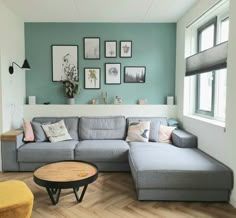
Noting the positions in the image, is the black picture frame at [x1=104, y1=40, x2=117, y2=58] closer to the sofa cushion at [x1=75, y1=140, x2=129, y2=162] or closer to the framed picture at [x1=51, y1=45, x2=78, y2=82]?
the framed picture at [x1=51, y1=45, x2=78, y2=82]

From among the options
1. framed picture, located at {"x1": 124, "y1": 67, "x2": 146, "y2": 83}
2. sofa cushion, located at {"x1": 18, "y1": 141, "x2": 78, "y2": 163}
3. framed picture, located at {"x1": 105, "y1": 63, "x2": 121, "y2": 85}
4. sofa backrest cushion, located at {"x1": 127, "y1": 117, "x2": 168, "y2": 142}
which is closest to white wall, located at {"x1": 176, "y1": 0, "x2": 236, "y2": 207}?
sofa backrest cushion, located at {"x1": 127, "y1": 117, "x2": 168, "y2": 142}

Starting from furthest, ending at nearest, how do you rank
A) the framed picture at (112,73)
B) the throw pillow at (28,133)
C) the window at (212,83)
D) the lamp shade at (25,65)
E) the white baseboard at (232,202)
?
the framed picture at (112,73) → the lamp shade at (25,65) → the throw pillow at (28,133) → the window at (212,83) → the white baseboard at (232,202)

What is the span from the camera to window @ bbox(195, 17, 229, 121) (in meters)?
3.11

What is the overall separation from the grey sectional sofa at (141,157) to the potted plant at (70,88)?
16.7 inches

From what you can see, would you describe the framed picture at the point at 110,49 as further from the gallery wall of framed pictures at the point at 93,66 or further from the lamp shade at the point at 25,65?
the lamp shade at the point at 25,65

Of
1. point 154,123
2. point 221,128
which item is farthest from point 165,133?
point 221,128

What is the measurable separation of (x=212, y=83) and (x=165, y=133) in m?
1.11

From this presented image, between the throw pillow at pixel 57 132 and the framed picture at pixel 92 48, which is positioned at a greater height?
the framed picture at pixel 92 48

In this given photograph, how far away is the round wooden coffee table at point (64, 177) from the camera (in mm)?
2354

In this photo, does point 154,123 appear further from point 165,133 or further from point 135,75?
point 135,75

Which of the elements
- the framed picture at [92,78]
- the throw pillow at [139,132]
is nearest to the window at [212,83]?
the throw pillow at [139,132]

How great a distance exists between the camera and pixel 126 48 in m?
4.49

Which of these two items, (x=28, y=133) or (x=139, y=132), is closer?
(x=28, y=133)

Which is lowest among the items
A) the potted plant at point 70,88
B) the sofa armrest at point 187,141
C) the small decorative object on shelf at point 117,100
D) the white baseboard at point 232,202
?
the white baseboard at point 232,202
